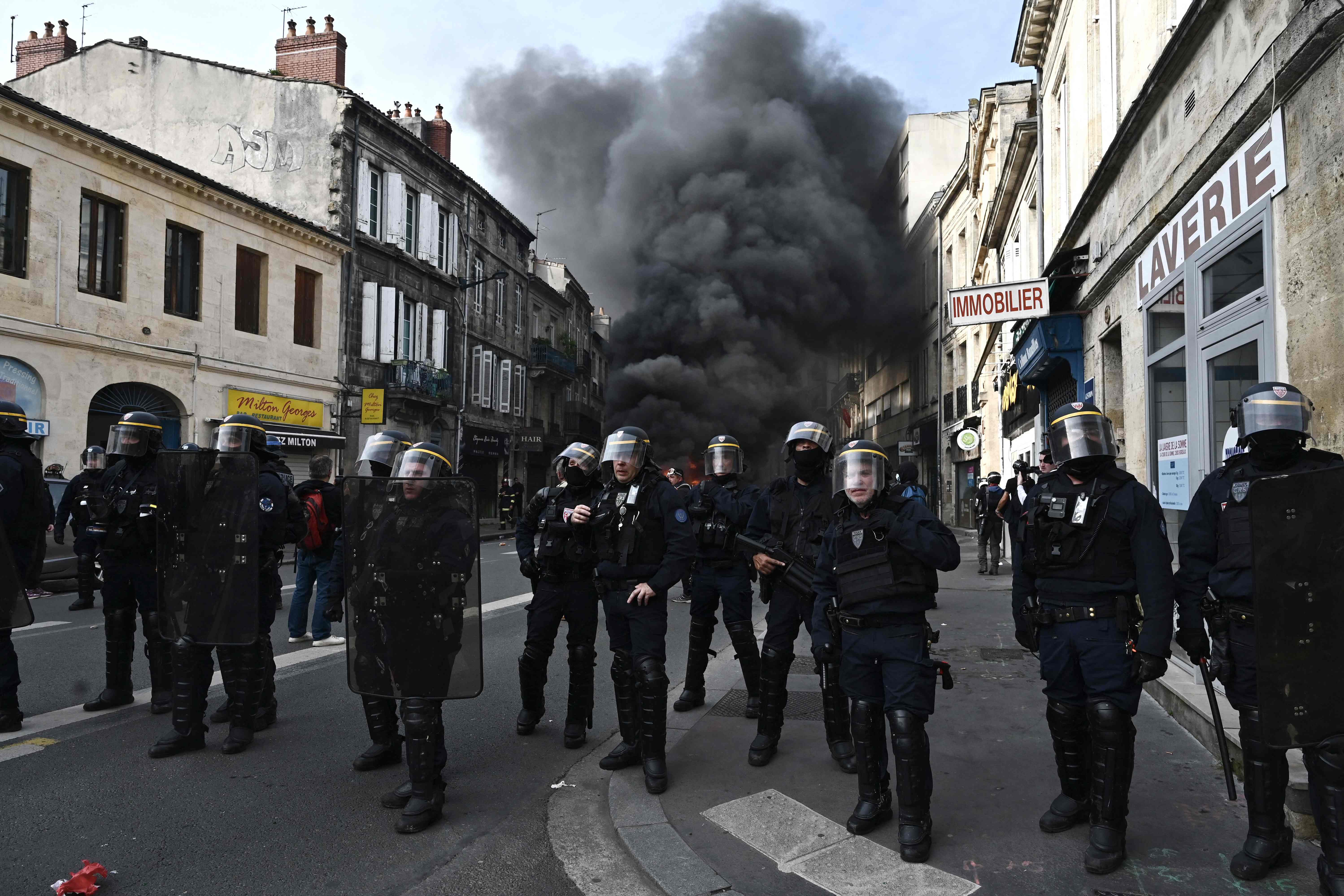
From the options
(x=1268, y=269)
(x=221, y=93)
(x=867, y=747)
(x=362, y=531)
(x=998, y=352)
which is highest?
(x=221, y=93)

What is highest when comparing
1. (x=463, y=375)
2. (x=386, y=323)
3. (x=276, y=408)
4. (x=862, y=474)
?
(x=386, y=323)

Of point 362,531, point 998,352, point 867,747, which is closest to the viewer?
point 867,747

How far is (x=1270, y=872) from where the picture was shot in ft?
9.17

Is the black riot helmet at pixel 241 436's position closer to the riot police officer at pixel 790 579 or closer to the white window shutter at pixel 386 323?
the riot police officer at pixel 790 579

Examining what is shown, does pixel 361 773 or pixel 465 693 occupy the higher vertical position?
pixel 465 693

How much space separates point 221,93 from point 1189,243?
822 inches

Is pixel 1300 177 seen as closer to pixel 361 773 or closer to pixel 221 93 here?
pixel 361 773

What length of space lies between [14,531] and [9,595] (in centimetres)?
37

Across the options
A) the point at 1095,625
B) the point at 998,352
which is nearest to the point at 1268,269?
the point at 1095,625

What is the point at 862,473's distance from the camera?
3318mm

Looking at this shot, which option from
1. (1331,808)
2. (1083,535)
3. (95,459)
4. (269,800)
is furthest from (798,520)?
(95,459)

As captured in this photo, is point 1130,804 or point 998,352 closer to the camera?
point 1130,804

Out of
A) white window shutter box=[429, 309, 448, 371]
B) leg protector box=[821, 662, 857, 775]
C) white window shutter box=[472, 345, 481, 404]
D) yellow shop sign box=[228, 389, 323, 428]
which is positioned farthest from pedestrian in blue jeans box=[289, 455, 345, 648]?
white window shutter box=[472, 345, 481, 404]

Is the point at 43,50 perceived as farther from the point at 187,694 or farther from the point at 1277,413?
the point at 1277,413
